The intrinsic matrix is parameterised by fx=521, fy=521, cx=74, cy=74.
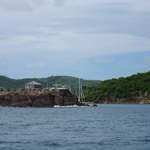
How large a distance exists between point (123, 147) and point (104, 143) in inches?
152

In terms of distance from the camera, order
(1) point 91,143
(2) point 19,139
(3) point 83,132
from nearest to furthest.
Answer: (1) point 91,143, (2) point 19,139, (3) point 83,132

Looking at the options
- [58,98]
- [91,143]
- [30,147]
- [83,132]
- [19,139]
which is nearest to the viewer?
[30,147]

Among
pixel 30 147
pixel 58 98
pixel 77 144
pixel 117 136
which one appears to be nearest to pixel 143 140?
pixel 117 136

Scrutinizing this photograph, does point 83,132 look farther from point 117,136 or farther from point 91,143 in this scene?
point 91,143

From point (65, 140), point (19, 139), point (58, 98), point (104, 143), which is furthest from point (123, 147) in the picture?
point (58, 98)

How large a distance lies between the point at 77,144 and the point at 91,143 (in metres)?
1.71

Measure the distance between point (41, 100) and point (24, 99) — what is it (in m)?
6.59

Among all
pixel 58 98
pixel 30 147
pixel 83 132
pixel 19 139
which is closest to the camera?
pixel 30 147

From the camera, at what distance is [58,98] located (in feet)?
653

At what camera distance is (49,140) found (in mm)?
57625

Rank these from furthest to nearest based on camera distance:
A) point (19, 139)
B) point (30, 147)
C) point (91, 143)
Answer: point (19, 139), point (91, 143), point (30, 147)

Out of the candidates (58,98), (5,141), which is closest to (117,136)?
(5,141)

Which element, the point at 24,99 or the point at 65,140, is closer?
the point at 65,140

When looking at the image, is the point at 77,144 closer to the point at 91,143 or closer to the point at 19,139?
the point at 91,143
